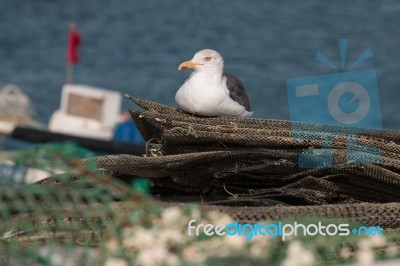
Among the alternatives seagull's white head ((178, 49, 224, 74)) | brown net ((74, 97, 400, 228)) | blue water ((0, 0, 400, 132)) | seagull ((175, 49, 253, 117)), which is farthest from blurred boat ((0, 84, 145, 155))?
brown net ((74, 97, 400, 228))

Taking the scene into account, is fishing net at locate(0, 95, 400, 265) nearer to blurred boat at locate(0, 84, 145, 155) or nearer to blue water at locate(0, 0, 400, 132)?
blurred boat at locate(0, 84, 145, 155)

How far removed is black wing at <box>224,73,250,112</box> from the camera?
187 inches

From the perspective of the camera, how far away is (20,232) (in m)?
3.36

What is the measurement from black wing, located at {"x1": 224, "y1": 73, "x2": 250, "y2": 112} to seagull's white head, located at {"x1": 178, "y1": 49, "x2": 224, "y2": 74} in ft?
0.28

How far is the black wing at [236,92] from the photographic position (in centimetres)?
474

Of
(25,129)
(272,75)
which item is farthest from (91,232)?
(272,75)

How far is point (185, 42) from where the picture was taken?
2461cm

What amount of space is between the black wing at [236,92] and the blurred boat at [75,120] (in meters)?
8.00

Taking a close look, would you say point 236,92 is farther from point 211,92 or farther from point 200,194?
point 200,194

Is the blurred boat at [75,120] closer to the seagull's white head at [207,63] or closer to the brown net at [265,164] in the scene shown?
the seagull's white head at [207,63]

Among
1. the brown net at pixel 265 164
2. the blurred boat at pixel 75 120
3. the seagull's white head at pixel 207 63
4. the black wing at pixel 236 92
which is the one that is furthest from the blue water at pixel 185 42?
the brown net at pixel 265 164

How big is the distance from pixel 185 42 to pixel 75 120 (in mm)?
10603

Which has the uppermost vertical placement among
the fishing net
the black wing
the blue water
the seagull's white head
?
the blue water

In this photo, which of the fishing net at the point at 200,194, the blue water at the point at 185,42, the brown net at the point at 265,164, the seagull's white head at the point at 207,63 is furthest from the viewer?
the blue water at the point at 185,42
